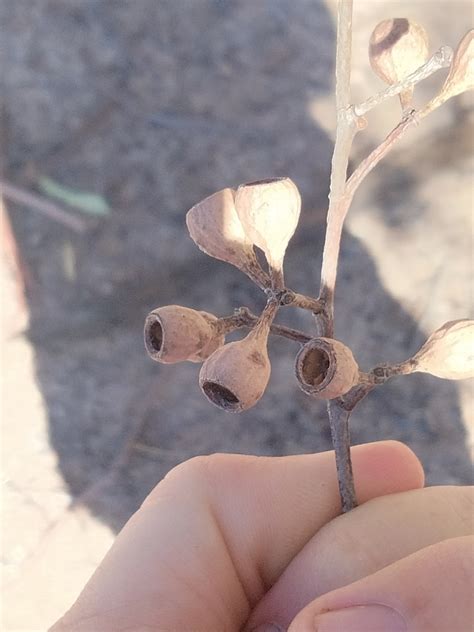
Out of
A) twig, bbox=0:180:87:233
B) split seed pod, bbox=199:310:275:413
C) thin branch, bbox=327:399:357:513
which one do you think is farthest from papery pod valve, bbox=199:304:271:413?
twig, bbox=0:180:87:233

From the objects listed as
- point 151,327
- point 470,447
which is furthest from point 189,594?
point 470,447

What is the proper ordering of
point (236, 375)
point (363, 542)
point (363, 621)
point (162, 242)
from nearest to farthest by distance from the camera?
point (236, 375) < point (363, 621) < point (363, 542) < point (162, 242)

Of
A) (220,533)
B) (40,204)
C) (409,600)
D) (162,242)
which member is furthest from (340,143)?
(40,204)

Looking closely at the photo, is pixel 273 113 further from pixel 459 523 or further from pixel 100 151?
pixel 459 523

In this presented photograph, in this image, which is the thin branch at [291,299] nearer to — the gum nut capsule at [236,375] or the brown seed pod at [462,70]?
the gum nut capsule at [236,375]

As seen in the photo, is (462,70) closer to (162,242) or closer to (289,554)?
(289,554)

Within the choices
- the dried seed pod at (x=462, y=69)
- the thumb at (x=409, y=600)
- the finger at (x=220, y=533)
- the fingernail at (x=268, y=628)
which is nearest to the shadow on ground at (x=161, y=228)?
the finger at (x=220, y=533)
